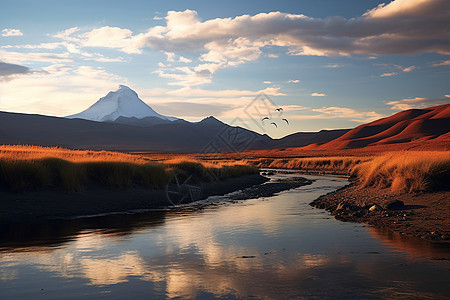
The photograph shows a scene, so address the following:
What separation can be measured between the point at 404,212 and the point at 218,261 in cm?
864

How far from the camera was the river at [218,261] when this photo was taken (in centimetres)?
712

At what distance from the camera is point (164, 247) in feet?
35.4

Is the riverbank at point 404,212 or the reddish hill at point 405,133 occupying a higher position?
the reddish hill at point 405,133

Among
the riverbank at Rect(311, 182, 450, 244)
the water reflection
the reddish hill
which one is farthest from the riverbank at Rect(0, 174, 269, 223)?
the reddish hill

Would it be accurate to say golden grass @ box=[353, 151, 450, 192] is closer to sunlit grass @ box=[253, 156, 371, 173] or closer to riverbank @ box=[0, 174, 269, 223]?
riverbank @ box=[0, 174, 269, 223]

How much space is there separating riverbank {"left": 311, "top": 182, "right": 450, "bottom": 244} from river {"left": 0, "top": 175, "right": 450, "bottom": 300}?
81 cm

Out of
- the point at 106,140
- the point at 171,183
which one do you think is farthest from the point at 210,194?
the point at 106,140

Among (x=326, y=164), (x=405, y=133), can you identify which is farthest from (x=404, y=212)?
(x=405, y=133)

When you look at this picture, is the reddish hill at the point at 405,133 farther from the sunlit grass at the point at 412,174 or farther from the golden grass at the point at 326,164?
the sunlit grass at the point at 412,174

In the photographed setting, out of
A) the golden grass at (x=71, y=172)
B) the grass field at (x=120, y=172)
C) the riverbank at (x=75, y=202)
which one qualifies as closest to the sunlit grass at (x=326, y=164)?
the grass field at (x=120, y=172)

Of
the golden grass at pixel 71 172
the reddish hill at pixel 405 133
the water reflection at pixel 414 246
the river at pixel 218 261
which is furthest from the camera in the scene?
the reddish hill at pixel 405 133

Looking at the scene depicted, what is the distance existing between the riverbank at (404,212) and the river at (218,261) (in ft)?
2.67

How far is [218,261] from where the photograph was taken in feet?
30.4

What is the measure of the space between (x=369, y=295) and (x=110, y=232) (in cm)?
896
